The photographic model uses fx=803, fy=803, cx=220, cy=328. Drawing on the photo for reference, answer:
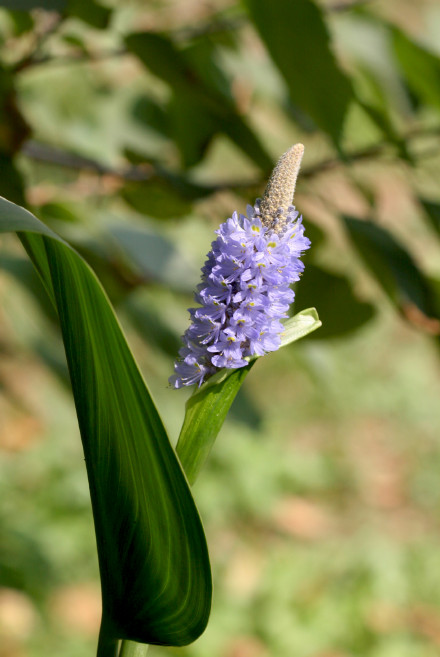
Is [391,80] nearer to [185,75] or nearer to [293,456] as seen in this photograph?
[185,75]

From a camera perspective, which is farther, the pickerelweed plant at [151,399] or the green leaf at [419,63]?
the green leaf at [419,63]

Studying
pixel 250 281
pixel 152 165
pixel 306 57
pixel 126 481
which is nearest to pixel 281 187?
pixel 250 281

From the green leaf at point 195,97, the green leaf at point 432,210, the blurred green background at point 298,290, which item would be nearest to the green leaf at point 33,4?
the blurred green background at point 298,290

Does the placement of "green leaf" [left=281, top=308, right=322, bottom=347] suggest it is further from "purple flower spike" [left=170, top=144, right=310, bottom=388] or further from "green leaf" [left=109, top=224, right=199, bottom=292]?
"green leaf" [left=109, top=224, right=199, bottom=292]

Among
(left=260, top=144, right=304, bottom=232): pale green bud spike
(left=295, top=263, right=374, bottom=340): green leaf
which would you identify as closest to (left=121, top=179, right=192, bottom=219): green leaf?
(left=295, top=263, right=374, bottom=340): green leaf

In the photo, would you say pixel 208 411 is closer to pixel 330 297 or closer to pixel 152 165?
pixel 330 297

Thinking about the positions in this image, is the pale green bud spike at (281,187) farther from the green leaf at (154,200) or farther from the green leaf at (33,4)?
the green leaf at (154,200)
